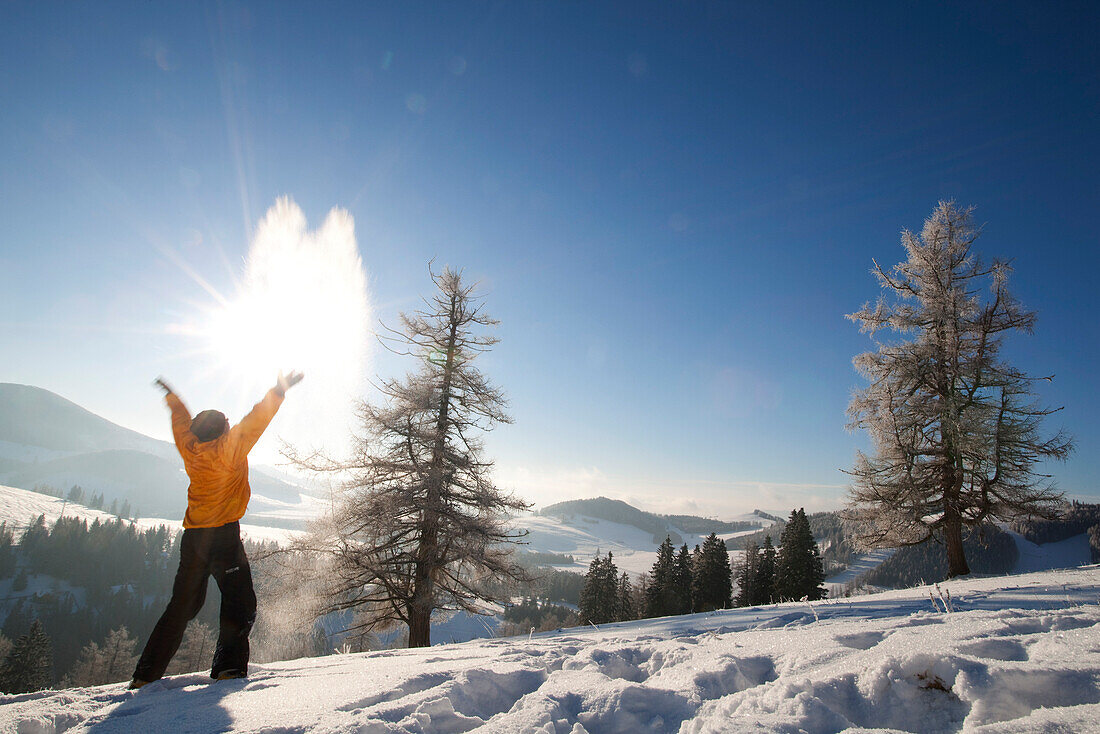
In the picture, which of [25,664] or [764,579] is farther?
[25,664]

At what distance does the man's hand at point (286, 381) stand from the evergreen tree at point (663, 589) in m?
32.2

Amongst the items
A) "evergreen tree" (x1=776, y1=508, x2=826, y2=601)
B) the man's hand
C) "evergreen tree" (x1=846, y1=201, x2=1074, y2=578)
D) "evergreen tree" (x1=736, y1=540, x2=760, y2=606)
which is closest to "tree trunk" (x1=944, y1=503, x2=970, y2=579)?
"evergreen tree" (x1=846, y1=201, x2=1074, y2=578)

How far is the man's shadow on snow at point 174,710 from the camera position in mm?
1806

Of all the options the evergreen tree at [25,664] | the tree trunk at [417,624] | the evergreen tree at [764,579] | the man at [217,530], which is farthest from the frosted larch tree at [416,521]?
the evergreen tree at [25,664]

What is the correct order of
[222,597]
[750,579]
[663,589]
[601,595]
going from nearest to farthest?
[222,597]
[601,595]
[663,589]
[750,579]

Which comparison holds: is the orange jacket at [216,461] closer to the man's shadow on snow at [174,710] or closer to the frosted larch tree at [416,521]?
the man's shadow on snow at [174,710]

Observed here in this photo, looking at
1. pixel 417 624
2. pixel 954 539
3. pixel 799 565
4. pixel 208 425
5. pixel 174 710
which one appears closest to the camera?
pixel 174 710

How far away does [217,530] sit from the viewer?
3406 millimetres

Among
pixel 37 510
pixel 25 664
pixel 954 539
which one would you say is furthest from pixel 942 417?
pixel 37 510

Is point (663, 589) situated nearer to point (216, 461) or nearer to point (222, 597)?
point (222, 597)

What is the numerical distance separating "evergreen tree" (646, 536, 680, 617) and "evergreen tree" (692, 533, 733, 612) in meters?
1.86

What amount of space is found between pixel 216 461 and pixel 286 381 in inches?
31.5

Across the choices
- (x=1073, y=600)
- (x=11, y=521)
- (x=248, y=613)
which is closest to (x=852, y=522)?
(x=1073, y=600)

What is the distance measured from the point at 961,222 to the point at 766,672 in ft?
50.3
